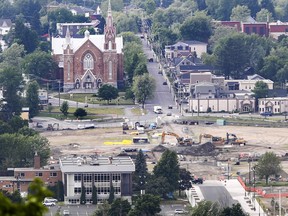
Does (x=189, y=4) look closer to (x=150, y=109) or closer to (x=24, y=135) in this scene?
(x=150, y=109)

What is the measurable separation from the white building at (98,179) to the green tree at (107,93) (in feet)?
64.4

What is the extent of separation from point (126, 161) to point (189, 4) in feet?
184

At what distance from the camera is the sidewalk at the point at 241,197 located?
24.3 m

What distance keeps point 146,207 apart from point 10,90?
24.4 meters

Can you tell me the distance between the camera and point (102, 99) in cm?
4825

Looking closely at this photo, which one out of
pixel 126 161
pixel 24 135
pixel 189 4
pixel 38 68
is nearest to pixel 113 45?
pixel 38 68

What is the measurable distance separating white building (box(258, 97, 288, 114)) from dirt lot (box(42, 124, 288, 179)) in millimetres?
Answer: 4843

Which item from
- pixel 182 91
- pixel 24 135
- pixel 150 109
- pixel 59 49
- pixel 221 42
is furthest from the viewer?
pixel 221 42

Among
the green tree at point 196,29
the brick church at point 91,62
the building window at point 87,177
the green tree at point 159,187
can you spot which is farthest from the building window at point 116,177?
the green tree at point 196,29

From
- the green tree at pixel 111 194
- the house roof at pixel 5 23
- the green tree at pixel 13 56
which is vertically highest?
the house roof at pixel 5 23

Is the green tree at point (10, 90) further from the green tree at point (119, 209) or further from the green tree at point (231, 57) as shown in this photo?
the green tree at point (119, 209)

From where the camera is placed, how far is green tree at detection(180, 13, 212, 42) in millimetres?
67250

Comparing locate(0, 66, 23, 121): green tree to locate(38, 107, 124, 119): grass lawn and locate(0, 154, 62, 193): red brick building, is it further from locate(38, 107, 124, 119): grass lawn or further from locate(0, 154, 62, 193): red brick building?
locate(0, 154, 62, 193): red brick building

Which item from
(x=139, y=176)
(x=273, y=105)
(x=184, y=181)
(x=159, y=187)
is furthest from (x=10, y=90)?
(x=159, y=187)
